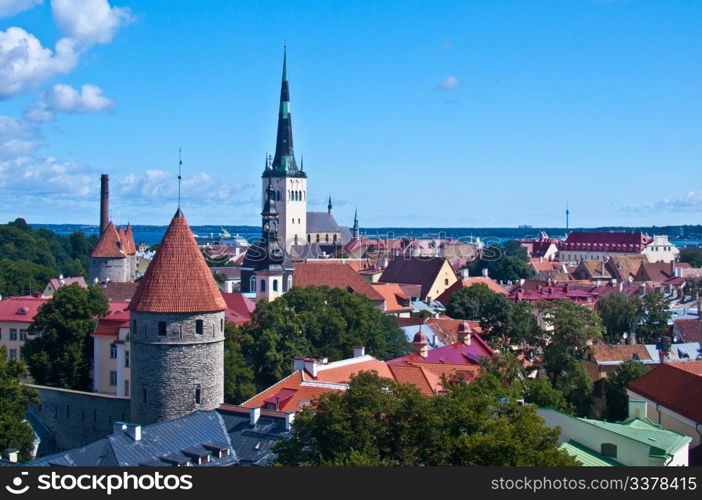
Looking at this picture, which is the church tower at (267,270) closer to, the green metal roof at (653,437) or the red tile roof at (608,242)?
the green metal roof at (653,437)

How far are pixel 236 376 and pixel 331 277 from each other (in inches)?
1189

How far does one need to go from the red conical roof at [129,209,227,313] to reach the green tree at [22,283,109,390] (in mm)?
11726

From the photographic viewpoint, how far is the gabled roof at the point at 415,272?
257 feet

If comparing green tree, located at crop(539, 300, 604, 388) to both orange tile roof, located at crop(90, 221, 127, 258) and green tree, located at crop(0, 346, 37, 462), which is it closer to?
green tree, located at crop(0, 346, 37, 462)

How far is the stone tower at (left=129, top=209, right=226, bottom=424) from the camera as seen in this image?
100ft

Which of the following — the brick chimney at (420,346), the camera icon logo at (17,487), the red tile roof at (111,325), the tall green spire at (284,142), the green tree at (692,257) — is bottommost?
the brick chimney at (420,346)

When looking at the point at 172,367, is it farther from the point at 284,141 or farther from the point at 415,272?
the point at 284,141

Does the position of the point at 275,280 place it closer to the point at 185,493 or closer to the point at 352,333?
the point at 352,333

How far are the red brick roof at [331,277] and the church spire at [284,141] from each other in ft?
146

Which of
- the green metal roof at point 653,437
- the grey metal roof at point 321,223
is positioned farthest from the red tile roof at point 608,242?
the green metal roof at point 653,437

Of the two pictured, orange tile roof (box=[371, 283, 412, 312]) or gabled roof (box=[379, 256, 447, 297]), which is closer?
orange tile roof (box=[371, 283, 412, 312])

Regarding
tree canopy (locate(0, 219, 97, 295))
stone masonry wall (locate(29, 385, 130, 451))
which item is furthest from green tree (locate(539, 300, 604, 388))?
tree canopy (locate(0, 219, 97, 295))

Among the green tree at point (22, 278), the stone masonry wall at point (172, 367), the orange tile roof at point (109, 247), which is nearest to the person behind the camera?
the stone masonry wall at point (172, 367)

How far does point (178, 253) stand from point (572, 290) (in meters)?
50.4
